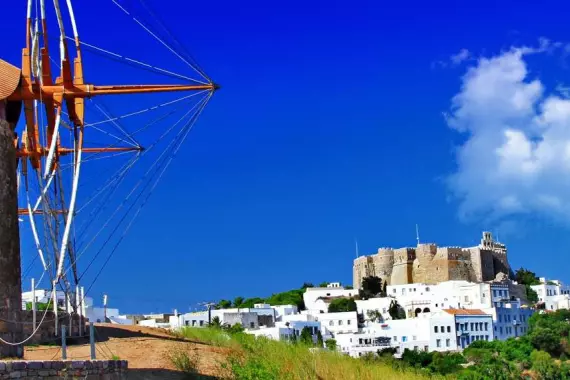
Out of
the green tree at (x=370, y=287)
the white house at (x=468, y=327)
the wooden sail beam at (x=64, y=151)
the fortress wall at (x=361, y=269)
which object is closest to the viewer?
the wooden sail beam at (x=64, y=151)

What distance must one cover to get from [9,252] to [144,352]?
5.38 m

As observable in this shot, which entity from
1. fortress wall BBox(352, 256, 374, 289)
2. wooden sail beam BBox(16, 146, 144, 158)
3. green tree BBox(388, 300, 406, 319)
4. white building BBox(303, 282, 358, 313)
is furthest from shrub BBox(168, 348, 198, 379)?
fortress wall BBox(352, 256, 374, 289)

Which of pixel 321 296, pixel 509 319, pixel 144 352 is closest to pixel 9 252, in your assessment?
pixel 144 352

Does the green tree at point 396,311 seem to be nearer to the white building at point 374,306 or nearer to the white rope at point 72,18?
the white building at point 374,306

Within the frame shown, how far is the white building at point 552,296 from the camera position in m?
101

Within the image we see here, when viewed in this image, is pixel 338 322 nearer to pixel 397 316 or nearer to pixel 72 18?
pixel 397 316

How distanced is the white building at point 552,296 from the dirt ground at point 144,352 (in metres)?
85.0

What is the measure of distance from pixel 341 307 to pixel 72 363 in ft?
255

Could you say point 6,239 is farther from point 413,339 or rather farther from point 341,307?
point 341,307

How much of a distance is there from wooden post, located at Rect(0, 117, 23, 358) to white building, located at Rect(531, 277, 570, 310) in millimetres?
92800

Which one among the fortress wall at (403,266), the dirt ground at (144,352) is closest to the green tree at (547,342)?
the fortress wall at (403,266)

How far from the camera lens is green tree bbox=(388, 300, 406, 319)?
3386 inches

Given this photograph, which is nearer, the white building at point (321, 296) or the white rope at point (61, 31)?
the white rope at point (61, 31)

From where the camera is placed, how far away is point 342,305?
8938cm
